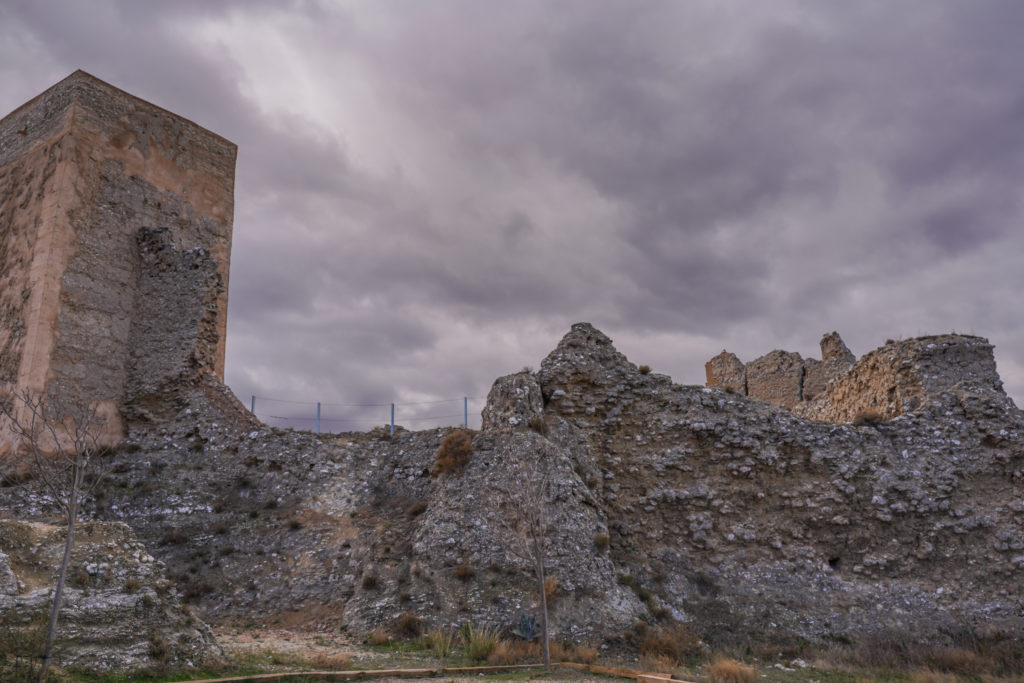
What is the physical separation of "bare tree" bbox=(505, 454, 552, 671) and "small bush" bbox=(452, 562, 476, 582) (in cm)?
93

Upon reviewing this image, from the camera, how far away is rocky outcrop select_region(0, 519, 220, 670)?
8906mm

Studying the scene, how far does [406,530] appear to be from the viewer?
15.4 metres

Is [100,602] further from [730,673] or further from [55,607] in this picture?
[730,673]

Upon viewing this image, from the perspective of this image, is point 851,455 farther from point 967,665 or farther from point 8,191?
point 8,191

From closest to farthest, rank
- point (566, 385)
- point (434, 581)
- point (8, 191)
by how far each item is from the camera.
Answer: point (434, 581), point (566, 385), point (8, 191)

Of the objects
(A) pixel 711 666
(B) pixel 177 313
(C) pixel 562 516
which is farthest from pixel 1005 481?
(B) pixel 177 313

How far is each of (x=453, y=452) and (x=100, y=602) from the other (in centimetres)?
792

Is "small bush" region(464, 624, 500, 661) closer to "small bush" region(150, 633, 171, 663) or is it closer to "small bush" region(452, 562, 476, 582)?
"small bush" region(452, 562, 476, 582)

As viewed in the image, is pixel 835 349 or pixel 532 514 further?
pixel 835 349

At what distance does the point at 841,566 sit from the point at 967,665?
2.87 meters

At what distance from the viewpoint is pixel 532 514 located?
1205 cm

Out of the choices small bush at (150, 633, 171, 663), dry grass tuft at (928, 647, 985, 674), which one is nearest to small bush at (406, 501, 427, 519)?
small bush at (150, 633, 171, 663)

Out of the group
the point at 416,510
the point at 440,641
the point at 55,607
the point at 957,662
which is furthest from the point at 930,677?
the point at 55,607

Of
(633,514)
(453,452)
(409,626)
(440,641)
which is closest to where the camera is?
(440,641)
